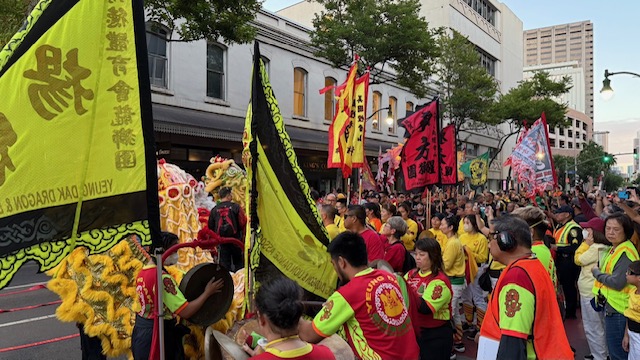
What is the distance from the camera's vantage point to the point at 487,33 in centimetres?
4241

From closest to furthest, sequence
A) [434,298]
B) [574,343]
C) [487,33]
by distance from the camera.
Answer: [434,298] → [574,343] → [487,33]

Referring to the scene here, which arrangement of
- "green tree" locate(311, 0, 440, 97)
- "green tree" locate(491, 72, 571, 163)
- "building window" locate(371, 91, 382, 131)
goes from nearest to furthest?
"green tree" locate(311, 0, 440, 97) → "building window" locate(371, 91, 382, 131) → "green tree" locate(491, 72, 571, 163)

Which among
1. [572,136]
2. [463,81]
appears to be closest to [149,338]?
[463,81]

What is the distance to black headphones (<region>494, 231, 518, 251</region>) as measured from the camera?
2.94 meters

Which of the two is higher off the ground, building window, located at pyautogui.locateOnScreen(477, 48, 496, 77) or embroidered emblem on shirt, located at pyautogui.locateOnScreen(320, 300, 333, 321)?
building window, located at pyautogui.locateOnScreen(477, 48, 496, 77)

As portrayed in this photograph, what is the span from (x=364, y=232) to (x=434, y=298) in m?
1.46

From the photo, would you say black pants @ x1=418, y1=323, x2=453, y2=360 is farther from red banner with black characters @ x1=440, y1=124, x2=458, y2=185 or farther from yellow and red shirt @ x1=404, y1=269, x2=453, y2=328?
red banner with black characters @ x1=440, y1=124, x2=458, y2=185

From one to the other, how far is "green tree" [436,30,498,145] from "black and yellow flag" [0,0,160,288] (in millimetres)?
26577

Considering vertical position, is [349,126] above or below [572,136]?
below

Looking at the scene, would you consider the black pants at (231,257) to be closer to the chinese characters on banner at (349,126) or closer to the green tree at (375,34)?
the chinese characters on banner at (349,126)

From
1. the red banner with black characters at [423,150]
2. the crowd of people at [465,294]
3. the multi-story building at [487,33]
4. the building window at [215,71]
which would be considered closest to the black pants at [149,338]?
the crowd of people at [465,294]

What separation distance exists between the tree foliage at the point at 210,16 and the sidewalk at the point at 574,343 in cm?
965

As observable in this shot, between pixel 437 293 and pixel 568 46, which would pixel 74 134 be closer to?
pixel 437 293

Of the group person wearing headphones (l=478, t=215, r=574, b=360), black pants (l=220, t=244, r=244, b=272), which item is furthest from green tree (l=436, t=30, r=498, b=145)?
person wearing headphones (l=478, t=215, r=574, b=360)
